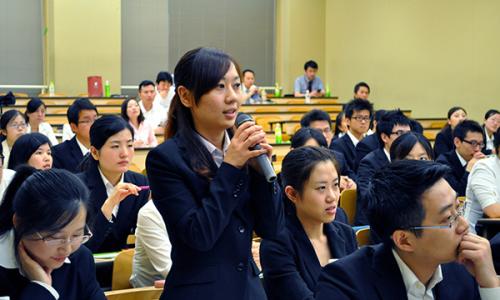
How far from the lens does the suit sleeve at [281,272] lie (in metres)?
2.40

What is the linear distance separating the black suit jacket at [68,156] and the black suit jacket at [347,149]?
2286mm

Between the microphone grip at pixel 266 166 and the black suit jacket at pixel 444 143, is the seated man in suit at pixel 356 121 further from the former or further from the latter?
the microphone grip at pixel 266 166

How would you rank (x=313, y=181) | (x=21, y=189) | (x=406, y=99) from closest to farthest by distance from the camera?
(x=21, y=189)
(x=313, y=181)
(x=406, y=99)

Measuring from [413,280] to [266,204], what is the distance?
422 mm

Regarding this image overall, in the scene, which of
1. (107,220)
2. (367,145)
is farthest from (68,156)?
(367,145)

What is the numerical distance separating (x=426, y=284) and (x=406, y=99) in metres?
11.2

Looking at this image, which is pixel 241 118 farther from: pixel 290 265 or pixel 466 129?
pixel 466 129

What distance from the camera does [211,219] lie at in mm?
1719

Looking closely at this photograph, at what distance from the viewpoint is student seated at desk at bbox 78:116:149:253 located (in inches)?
143

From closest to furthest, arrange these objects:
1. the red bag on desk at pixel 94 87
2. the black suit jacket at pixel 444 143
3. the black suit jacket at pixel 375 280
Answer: the black suit jacket at pixel 375 280 < the black suit jacket at pixel 444 143 < the red bag on desk at pixel 94 87

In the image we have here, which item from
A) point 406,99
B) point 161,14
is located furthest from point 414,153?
point 161,14

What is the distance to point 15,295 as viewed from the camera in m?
1.86

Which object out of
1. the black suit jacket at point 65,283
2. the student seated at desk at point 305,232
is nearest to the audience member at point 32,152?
the student seated at desk at point 305,232

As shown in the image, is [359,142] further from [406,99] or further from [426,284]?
[406,99]
